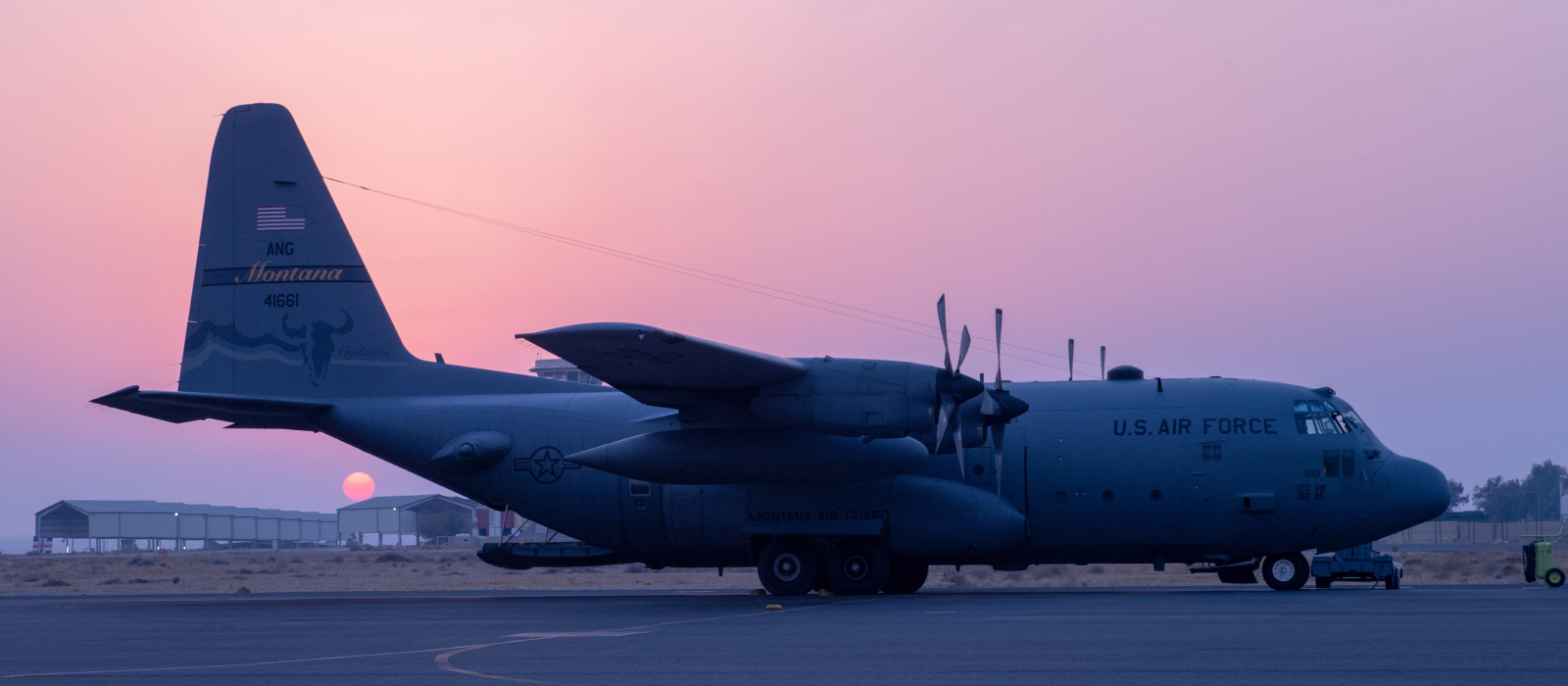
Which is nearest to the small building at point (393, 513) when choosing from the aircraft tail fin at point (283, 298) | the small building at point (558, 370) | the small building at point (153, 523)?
the small building at point (153, 523)

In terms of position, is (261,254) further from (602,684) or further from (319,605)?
(602,684)

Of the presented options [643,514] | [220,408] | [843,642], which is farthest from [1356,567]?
[220,408]

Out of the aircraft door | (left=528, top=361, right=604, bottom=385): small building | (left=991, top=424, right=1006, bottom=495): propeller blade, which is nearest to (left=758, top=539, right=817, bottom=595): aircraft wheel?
the aircraft door

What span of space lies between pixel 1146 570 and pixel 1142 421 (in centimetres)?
2219

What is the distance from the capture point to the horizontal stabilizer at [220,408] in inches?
963

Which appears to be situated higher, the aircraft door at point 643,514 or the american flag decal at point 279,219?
the american flag decal at point 279,219

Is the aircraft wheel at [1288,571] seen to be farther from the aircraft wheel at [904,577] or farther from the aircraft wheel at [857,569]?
the aircraft wheel at [857,569]

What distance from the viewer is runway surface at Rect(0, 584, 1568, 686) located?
34.3 ft

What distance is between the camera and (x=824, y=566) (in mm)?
24234

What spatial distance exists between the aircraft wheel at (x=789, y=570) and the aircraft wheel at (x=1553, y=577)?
1372cm

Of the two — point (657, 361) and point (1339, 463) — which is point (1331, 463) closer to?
point (1339, 463)

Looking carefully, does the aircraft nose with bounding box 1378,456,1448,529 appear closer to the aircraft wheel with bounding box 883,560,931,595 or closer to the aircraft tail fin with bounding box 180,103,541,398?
the aircraft wheel with bounding box 883,560,931,595

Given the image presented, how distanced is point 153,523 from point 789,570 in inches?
4986

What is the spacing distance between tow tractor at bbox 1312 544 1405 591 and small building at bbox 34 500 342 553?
13036 cm
